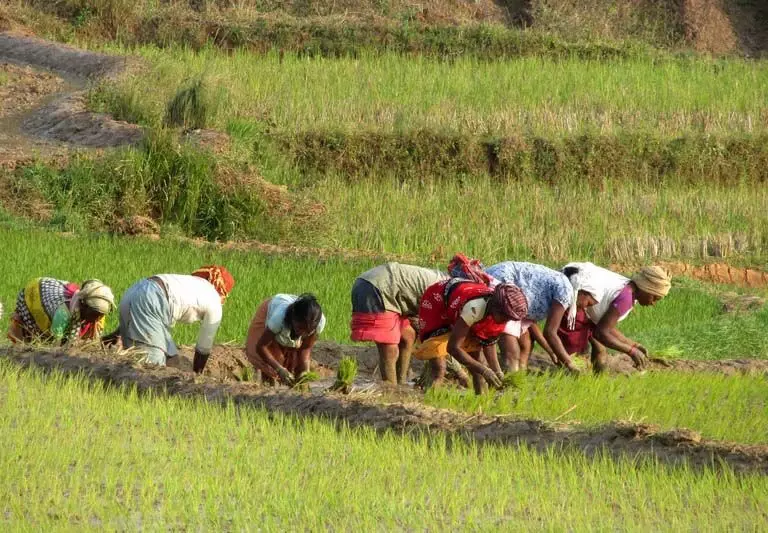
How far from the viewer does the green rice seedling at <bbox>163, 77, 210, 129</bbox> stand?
1831 cm

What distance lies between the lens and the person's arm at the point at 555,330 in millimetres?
10000

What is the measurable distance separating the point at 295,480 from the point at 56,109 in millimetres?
13316

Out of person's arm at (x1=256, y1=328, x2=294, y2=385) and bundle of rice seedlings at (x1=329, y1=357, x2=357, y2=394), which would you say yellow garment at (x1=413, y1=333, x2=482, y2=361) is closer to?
bundle of rice seedlings at (x1=329, y1=357, x2=357, y2=394)

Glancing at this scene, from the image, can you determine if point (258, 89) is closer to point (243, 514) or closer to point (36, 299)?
point (36, 299)

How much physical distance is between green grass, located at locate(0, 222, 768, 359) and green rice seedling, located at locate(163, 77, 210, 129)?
345cm

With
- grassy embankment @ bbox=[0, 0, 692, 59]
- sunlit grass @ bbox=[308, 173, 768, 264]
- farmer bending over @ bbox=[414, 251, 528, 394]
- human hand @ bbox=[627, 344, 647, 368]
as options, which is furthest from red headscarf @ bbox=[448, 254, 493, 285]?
grassy embankment @ bbox=[0, 0, 692, 59]

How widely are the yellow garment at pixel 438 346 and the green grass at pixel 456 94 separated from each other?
9.69 metres

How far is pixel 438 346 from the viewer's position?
31.0 ft

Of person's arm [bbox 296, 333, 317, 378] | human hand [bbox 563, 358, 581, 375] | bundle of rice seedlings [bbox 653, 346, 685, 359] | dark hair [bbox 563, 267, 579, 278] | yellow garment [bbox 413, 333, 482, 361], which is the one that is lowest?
bundle of rice seedlings [bbox 653, 346, 685, 359]

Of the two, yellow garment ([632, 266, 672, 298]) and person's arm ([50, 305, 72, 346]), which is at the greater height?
yellow garment ([632, 266, 672, 298])

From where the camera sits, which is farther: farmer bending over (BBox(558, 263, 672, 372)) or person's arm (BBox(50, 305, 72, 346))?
farmer bending over (BBox(558, 263, 672, 372))

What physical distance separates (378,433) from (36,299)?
2715mm

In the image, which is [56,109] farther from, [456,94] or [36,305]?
[36,305]

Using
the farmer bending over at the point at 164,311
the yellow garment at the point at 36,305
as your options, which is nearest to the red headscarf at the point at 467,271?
the farmer bending over at the point at 164,311
